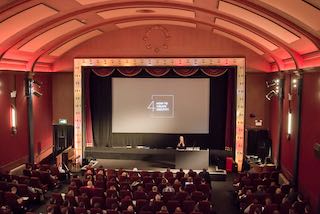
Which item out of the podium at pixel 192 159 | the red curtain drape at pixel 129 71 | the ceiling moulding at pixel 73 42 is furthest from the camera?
the red curtain drape at pixel 129 71

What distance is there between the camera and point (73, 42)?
1798cm

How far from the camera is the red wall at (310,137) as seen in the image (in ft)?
36.9

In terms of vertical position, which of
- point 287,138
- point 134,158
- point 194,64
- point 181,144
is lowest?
point 134,158

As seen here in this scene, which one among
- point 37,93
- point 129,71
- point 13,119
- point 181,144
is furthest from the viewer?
point 181,144

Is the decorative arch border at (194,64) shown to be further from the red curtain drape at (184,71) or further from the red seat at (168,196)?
the red seat at (168,196)

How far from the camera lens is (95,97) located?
805 inches

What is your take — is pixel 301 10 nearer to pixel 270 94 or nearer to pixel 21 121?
pixel 270 94

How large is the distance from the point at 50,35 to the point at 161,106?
24.4 feet

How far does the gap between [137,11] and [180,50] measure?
15.1 ft

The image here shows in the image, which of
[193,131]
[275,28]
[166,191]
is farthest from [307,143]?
[193,131]

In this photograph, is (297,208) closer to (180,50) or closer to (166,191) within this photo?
(166,191)

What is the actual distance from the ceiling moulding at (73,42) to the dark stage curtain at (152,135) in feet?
7.12

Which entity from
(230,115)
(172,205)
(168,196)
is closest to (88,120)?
(230,115)

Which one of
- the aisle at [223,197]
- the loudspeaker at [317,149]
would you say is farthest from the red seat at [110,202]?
the loudspeaker at [317,149]
